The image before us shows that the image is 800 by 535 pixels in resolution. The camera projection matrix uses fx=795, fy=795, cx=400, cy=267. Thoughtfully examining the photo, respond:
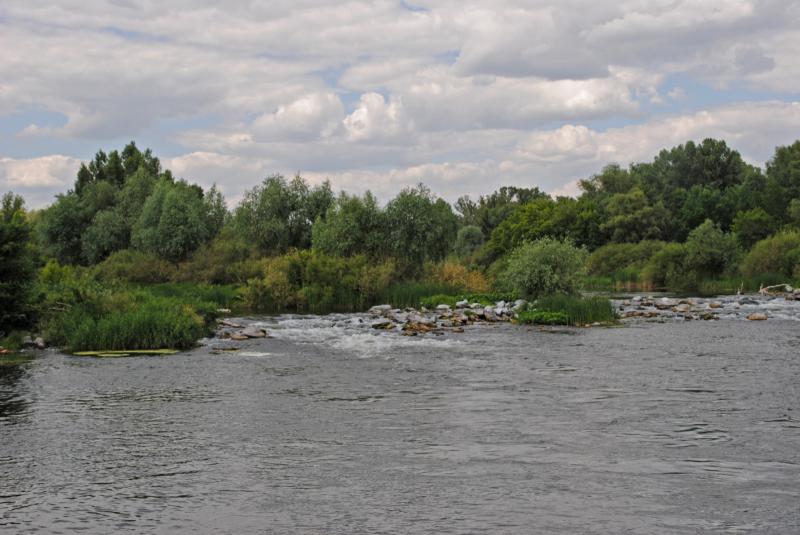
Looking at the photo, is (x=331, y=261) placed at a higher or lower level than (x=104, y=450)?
higher

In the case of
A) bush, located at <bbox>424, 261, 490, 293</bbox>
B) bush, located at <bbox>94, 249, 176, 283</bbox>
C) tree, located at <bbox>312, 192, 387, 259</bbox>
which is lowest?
bush, located at <bbox>424, 261, 490, 293</bbox>

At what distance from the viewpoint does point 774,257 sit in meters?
77.0

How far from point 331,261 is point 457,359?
30.4m

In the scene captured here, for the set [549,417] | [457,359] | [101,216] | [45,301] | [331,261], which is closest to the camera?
[549,417]

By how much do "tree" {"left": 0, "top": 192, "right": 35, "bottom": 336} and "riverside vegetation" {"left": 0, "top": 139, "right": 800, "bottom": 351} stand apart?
0.06 metres

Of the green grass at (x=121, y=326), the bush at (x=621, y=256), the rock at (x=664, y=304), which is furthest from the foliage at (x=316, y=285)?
the bush at (x=621, y=256)

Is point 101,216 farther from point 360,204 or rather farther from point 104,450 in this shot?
point 104,450

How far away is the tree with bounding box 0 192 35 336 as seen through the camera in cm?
3231

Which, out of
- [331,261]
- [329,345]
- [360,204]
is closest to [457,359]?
[329,345]

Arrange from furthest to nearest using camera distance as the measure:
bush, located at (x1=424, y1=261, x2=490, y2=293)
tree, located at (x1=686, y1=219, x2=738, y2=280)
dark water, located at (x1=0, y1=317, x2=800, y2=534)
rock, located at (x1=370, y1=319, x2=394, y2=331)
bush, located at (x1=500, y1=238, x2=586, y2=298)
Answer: tree, located at (x1=686, y1=219, x2=738, y2=280) → bush, located at (x1=424, y1=261, x2=490, y2=293) → bush, located at (x1=500, y1=238, x2=586, y2=298) → rock, located at (x1=370, y1=319, x2=394, y2=331) → dark water, located at (x1=0, y1=317, x2=800, y2=534)

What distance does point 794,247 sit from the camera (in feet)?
252

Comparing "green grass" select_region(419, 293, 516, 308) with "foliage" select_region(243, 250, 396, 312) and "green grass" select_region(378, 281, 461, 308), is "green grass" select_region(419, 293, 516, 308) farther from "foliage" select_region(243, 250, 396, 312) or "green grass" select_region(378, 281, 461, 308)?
"foliage" select_region(243, 250, 396, 312)

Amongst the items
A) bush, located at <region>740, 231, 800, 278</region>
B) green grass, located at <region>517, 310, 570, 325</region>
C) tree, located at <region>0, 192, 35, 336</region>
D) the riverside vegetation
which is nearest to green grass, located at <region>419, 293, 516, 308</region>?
the riverside vegetation

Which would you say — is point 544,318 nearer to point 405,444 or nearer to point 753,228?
point 405,444
